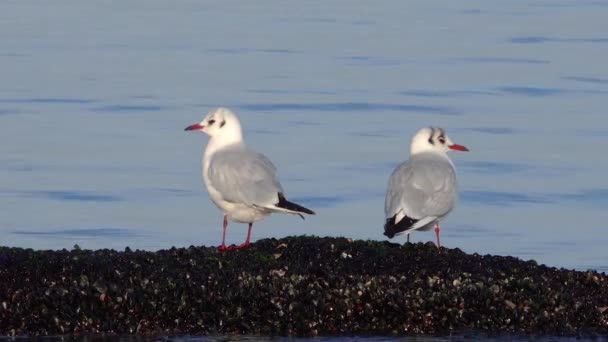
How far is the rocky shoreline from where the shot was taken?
52.5 ft

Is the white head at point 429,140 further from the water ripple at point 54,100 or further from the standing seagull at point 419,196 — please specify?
the water ripple at point 54,100

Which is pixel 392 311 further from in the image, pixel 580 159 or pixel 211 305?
pixel 580 159

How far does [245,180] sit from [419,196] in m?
2.02

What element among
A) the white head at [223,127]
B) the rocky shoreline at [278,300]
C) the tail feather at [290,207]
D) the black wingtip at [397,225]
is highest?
the white head at [223,127]

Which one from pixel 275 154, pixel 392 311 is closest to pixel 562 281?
pixel 392 311

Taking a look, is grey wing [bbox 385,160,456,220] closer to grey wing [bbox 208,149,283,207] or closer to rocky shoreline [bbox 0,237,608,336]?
grey wing [bbox 208,149,283,207]

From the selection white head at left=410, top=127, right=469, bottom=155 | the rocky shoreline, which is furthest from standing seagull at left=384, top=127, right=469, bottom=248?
the rocky shoreline

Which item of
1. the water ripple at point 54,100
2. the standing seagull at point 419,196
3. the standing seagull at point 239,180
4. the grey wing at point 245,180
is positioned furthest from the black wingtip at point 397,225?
the water ripple at point 54,100

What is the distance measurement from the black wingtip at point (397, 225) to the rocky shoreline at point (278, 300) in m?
1.85

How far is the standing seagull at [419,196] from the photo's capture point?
64.2ft

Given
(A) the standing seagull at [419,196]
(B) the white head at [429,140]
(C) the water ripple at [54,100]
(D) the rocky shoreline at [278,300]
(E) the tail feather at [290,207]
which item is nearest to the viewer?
(D) the rocky shoreline at [278,300]

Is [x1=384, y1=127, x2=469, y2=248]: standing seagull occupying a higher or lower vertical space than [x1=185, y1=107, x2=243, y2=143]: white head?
lower

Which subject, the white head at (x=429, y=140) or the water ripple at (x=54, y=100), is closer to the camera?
the white head at (x=429, y=140)

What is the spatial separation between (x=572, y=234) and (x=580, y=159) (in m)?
5.79
